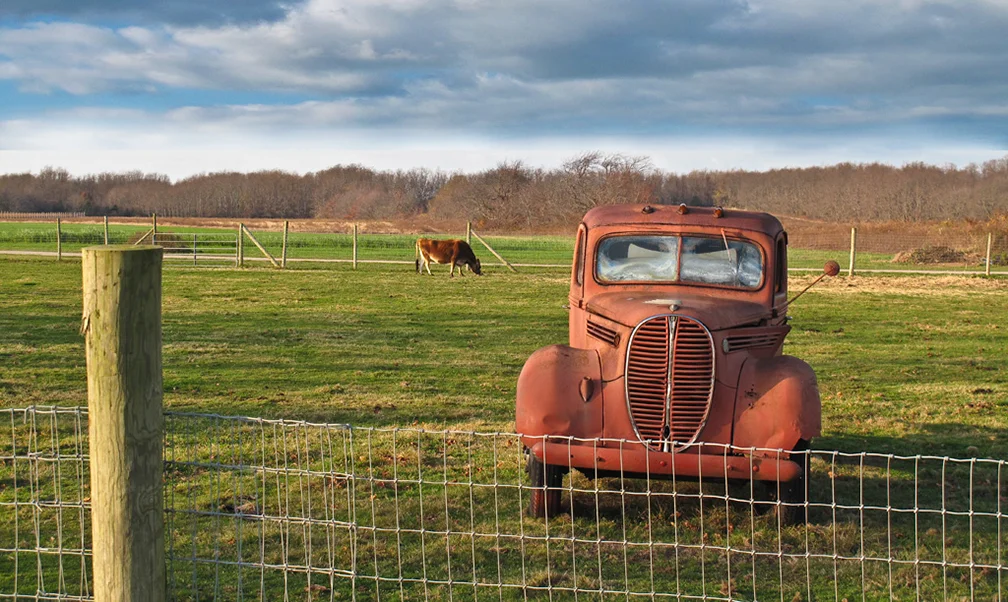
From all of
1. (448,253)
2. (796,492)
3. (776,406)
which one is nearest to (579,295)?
(776,406)

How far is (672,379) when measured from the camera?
5.83 m

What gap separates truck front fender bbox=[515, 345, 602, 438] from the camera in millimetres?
5832

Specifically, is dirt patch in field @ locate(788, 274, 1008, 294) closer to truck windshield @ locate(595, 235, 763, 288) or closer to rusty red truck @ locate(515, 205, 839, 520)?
truck windshield @ locate(595, 235, 763, 288)

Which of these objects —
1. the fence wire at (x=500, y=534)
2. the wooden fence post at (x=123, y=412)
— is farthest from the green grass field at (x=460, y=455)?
the wooden fence post at (x=123, y=412)

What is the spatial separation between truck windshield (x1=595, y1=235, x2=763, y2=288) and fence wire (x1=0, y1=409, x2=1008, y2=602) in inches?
58.3

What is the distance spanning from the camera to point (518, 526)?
594cm

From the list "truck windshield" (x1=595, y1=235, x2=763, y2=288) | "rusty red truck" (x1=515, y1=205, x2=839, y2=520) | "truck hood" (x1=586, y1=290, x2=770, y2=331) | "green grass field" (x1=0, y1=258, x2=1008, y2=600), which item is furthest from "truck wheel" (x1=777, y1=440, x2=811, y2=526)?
"truck windshield" (x1=595, y1=235, x2=763, y2=288)

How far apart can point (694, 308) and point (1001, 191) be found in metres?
109

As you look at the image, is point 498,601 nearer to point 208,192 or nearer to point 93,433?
point 93,433

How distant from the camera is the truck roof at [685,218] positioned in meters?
7.11

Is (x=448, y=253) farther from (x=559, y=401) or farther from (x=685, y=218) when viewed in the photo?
(x=559, y=401)

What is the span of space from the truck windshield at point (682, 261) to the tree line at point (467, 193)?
69.0 meters

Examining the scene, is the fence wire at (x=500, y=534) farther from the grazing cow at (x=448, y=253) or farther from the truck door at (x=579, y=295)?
the grazing cow at (x=448, y=253)

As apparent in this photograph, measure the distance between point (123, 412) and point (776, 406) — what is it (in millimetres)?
3875
